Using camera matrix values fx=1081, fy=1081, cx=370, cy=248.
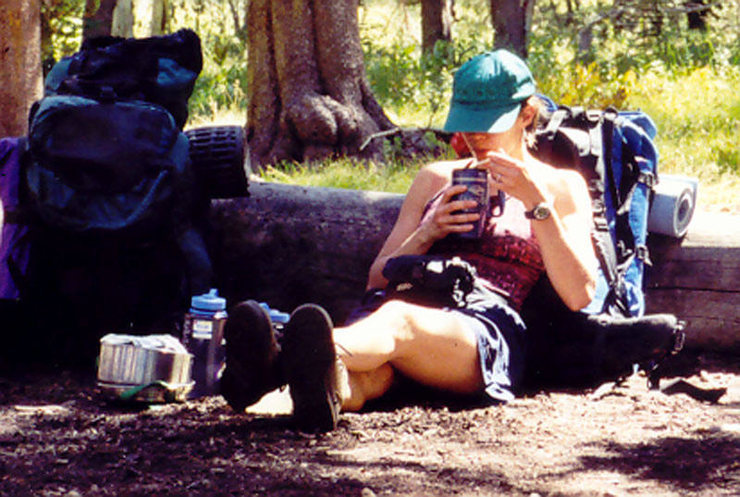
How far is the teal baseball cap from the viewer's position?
162 inches

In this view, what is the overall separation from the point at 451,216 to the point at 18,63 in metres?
2.65

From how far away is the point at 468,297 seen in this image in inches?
163

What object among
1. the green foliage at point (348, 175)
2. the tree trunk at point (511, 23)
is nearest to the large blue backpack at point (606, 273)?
the green foliage at point (348, 175)

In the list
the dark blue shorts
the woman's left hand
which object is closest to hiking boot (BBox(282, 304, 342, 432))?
the dark blue shorts

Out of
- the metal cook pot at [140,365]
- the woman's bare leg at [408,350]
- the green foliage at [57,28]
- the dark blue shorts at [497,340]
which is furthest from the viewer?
the green foliage at [57,28]

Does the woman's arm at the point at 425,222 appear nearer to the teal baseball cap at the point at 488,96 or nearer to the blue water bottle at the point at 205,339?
the teal baseball cap at the point at 488,96

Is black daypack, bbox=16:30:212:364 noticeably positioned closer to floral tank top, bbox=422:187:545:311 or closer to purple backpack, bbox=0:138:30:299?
purple backpack, bbox=0:138:30:299

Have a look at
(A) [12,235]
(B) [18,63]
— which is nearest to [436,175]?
(A) [12,235]

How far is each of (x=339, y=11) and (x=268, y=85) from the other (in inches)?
30.6

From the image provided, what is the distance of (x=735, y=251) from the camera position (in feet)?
15.9

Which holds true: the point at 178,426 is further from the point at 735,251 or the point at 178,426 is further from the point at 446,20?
the point at 446,20

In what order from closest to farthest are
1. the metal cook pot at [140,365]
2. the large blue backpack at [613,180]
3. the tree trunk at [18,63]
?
the metal cook pot at [140,365] → the large blue backpack at [613,180] → the tree trunk at [18,63]

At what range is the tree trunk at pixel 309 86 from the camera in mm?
7934

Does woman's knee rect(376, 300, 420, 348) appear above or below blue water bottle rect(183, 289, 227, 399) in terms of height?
above
